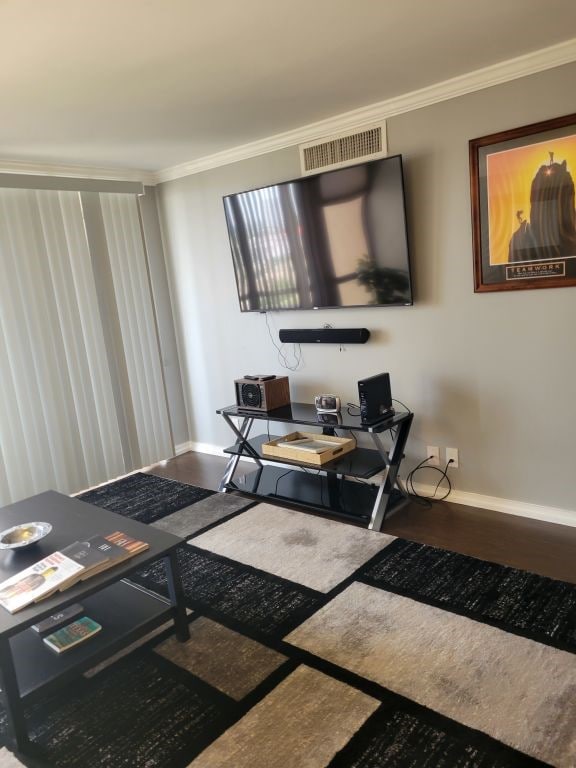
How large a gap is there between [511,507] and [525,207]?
5.37 feet

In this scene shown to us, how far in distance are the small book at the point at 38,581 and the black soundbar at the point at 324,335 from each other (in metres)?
2.17

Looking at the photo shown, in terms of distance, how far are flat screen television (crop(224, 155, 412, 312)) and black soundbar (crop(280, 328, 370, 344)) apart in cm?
17

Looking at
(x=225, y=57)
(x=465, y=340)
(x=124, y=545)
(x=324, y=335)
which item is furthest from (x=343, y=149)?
(x=124, y=545)

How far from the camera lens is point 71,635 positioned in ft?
7.02

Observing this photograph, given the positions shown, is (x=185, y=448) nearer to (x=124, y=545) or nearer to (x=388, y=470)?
(x=388, y=470)

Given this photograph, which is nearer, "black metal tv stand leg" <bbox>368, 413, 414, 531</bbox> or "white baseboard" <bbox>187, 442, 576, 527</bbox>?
"white baseboard" <bbox>187, 442, 576, 527</bbox>

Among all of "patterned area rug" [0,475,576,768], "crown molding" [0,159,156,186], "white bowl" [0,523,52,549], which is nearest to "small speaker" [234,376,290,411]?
"patterned area rug" [0,475,576,768]

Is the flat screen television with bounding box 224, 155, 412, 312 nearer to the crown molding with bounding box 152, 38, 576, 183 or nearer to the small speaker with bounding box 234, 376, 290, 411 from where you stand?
the crown molding with bounding box 152, 38, 576, 183

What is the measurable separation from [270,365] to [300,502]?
3.77 feet

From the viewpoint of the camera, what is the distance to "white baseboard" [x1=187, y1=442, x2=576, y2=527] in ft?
10.1

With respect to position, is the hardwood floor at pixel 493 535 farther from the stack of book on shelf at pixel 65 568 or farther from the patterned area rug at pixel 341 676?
the stack of book on shelf at pixel 65 568

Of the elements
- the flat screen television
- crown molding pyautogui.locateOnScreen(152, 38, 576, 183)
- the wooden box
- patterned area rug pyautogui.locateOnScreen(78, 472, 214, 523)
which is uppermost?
crown molding pyautogui.locateOnScreen(152, 38, 576, 183)

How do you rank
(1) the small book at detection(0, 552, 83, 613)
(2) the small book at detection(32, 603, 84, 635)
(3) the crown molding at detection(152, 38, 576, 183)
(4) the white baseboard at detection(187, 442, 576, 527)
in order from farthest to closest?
1. (4) the white baseboard at detection(187, 442, 576, 527)
2. (3) the crown molding at detection(152, 38, 576, 183)
3. (2) the small book at detection(32, 603, 84, 635)
4. (1) the small book at detection(0, 552, 83, 613)

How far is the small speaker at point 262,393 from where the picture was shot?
3.78 m
